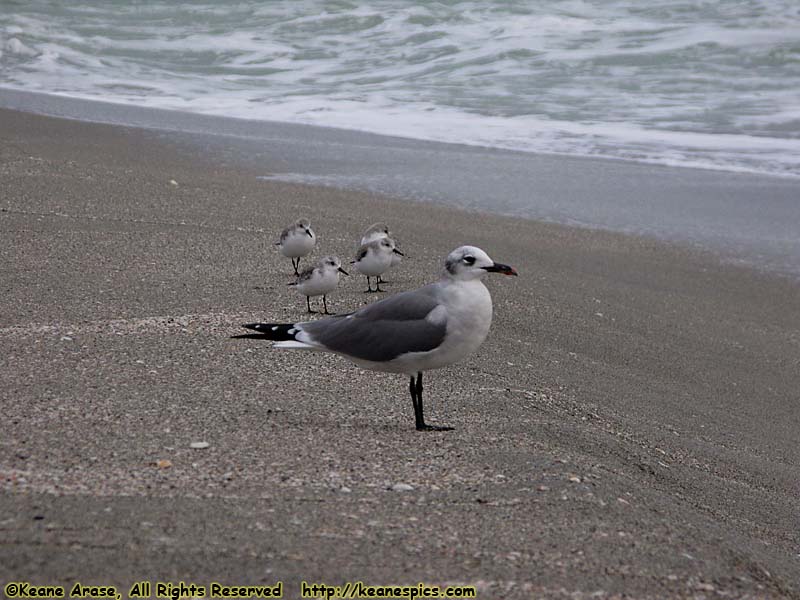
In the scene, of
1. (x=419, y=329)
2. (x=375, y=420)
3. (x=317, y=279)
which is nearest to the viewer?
(x=419, y=329)

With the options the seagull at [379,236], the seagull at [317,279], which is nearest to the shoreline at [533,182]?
the seagull at [379,236]

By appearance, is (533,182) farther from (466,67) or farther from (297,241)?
(466,67)

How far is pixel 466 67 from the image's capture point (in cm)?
1919

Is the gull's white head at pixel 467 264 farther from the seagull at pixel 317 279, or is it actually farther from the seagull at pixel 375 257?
the seagull at pixel 375 257

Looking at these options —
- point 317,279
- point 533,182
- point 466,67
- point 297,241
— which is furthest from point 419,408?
point 466,67

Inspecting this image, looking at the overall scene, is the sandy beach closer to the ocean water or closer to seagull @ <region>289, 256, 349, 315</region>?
seagull @ <region>289, 256, 349, 315</region>

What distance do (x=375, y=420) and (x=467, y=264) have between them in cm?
75

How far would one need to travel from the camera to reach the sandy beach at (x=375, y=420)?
3.03m

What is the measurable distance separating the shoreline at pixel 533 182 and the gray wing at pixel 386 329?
17.0 feet

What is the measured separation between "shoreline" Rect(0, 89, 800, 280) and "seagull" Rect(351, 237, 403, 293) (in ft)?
10.6

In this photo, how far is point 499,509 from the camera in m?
3.48

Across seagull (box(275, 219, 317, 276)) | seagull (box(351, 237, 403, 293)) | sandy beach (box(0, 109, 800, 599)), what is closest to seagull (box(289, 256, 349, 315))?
sandy beach (box(0, 109, 800, 599))

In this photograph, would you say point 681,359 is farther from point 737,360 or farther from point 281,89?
point 281,89

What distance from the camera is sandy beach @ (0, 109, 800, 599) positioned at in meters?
3.03
